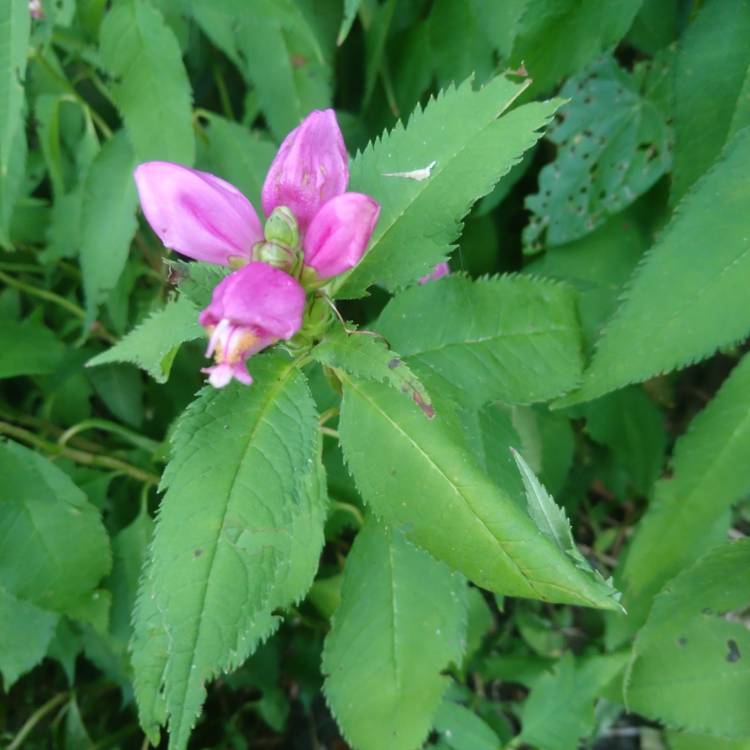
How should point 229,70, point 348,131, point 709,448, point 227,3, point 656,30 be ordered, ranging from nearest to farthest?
point 709,448 < point 227,3 < point 656,30 < point 348,131 < point 229,70

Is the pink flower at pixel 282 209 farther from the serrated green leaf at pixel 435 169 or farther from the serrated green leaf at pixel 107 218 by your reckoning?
the serrated green leaf at pixel 107 218

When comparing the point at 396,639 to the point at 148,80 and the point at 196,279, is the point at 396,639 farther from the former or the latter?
the point at 148,80

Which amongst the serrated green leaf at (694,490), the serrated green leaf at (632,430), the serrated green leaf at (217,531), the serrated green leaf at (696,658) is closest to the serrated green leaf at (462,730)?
the serrated green leaf at (696,658)

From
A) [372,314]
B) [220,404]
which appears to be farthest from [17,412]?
[220,404]

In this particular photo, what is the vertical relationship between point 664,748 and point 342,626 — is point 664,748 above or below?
below

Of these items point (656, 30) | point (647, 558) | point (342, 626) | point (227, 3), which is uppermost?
point (227, 3)

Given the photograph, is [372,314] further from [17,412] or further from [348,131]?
[17,412]

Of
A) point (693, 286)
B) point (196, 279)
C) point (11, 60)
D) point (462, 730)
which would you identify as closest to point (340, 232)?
point (196, 279)
